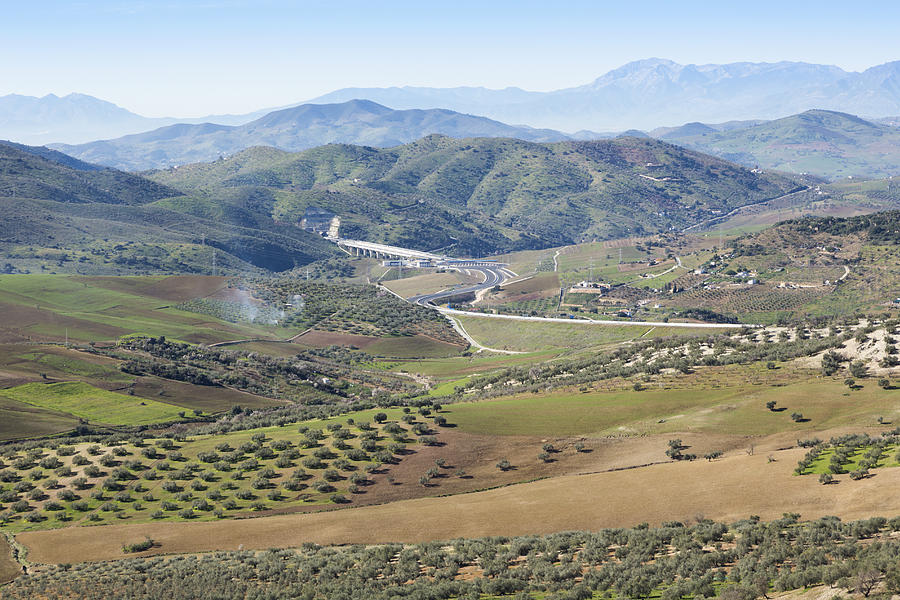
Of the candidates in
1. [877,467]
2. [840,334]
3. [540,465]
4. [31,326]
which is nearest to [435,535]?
[540,465]

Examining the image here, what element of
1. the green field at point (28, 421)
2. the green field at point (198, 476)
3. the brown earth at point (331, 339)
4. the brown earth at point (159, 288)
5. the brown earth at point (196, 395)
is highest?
the brown earth at point (159, 288)

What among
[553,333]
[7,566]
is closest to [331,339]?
[553,333]

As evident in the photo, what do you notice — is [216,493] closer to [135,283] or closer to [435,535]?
[435,535]

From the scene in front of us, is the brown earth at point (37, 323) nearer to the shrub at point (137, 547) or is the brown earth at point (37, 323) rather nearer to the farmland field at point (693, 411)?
the farmland field at point (693, 411)

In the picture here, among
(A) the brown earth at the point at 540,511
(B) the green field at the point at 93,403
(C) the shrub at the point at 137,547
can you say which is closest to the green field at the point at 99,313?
(B) the green field at the point at 93,403

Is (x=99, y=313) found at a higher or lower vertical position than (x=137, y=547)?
lower

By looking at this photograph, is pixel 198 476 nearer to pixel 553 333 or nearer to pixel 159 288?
pixel 553 333
